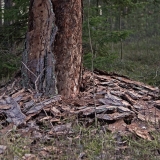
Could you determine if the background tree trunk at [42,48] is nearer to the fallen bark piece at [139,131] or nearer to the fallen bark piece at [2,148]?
the fallen bark piece at [139,131]

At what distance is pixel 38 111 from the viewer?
181 inches

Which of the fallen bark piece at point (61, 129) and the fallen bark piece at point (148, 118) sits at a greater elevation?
the fallen bark piece at point (61, 129)

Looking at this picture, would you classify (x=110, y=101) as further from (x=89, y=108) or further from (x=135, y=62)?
(x=135, y=62)

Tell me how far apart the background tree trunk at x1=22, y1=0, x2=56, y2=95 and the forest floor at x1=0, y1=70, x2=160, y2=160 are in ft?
Answer: 0.66

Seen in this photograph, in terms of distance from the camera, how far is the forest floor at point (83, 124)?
3701 mm

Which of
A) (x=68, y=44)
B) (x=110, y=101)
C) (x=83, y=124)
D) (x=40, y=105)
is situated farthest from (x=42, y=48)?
(x=83, y=124)

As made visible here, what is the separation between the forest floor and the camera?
3701 mm

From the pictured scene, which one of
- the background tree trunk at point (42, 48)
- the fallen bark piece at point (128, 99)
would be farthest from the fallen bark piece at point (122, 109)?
the background tree trunk at point (42, 48)

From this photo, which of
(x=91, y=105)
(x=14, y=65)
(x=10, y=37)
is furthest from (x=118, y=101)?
(x=10, y=37)

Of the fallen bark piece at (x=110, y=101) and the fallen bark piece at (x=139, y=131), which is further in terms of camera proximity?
the fallen bark piece at (x=110, y=101)

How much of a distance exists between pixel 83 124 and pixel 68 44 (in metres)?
1.32

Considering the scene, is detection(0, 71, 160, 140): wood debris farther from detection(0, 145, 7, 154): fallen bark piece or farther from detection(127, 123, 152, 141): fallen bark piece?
detection(0, 145, 7, 154): fallen bark piece

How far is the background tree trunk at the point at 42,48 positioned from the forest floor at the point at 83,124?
0.66 ft

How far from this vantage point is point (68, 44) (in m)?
5.13
